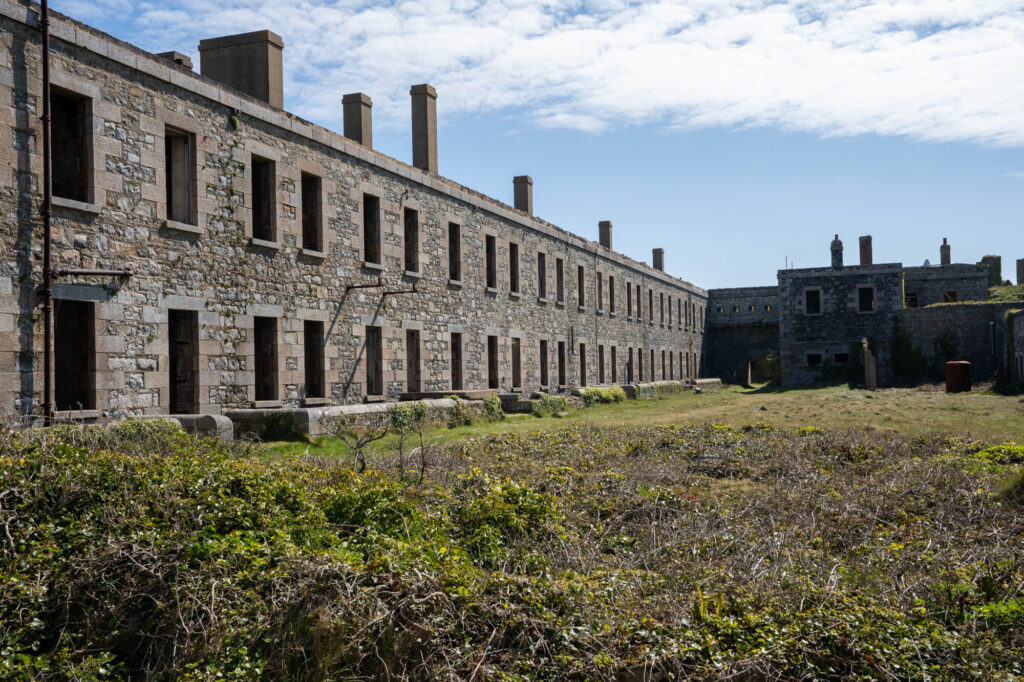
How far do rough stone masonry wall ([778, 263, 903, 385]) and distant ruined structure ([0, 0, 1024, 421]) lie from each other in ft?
37.2

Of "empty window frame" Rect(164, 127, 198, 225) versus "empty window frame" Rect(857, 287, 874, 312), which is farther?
"empty window frame" Rect(857, 287, 874, 312)

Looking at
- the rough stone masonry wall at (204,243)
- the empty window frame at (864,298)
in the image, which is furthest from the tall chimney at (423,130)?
the empty window frame at (864,298)

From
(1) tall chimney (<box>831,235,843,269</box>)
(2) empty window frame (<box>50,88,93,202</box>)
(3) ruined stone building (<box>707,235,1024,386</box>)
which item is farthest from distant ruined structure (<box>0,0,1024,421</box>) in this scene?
(1) tall chimney (<box>831,235,843,269</box>)

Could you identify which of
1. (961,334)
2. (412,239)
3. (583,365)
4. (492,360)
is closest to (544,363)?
(583,365)

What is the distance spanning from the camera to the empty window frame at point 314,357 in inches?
635

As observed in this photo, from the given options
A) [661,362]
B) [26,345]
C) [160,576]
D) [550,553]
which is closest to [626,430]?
[550,553]

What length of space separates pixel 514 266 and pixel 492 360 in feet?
10.9

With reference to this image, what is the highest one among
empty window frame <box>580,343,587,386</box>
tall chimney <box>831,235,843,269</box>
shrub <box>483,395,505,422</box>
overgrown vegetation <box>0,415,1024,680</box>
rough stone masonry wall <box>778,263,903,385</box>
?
tall chimney <box>831,235,843,269</box>

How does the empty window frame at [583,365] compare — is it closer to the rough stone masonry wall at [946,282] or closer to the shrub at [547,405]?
the shrub at [547,405]

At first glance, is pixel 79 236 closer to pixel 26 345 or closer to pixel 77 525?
pixel 26 345

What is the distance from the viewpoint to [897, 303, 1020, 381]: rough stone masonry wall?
34.7m

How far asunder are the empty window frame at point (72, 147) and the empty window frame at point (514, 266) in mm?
14703

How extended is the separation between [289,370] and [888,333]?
31.5 m

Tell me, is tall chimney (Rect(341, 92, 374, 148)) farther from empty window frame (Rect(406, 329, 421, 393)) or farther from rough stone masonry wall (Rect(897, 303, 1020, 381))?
rough stone masonry wall (Rect(897, 303, 1020, 381))
